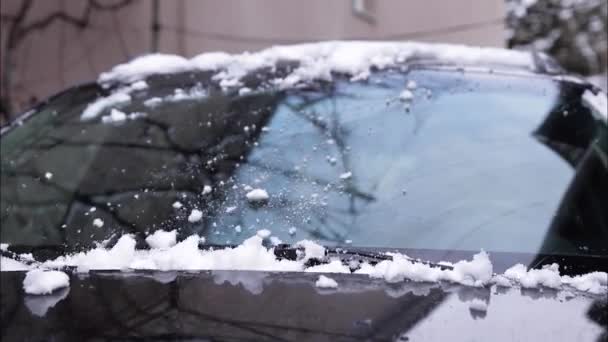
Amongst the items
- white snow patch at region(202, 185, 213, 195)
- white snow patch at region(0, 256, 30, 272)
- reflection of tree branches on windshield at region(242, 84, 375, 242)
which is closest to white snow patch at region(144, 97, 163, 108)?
reflection of tree branches on windshield at region(242, 84, 375, 242)

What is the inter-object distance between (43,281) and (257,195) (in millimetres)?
612

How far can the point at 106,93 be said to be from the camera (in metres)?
2.79

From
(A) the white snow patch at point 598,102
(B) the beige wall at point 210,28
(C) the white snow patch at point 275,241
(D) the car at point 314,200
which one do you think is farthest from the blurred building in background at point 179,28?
(C) the white snow patch at point 275,241

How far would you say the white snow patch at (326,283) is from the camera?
1.48m

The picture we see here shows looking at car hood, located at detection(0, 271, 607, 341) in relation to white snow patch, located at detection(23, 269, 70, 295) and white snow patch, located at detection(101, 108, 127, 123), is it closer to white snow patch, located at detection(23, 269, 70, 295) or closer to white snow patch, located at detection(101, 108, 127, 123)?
white snow patch, located at detection(23, 269, 70, 295)

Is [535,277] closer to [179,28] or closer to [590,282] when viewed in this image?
[590,282]

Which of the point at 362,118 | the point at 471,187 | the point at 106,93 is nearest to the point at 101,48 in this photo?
the point at 106,93

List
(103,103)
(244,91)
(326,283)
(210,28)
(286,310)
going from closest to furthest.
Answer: (286,310) < (326,283) < (244,91) < (103,103) < (210,28)

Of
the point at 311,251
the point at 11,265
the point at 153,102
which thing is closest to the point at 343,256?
the point at 311,251

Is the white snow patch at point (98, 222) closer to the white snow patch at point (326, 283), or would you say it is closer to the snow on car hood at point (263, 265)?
the snow on car hood at point (263, 265)

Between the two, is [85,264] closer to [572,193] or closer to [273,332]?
[273,332]

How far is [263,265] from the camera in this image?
1614mm

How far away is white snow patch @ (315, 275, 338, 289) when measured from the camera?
4.85 ft

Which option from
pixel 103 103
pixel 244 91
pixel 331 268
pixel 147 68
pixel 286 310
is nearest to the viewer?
pixel 286 310
